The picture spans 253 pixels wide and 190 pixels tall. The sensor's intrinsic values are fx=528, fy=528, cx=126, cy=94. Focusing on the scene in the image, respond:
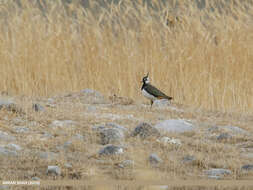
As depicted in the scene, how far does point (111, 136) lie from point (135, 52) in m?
3.36

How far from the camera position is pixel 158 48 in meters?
7.46

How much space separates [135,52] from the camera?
746cm

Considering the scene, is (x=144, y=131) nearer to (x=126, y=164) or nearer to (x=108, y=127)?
(x=108, y=127)

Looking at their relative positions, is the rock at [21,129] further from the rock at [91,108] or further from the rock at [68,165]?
the rock at [91,108]

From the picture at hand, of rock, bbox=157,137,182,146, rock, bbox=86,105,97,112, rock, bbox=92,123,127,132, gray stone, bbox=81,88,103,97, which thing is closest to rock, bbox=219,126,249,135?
rock, bbox=157,137,182,146

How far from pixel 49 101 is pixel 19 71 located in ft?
4.15

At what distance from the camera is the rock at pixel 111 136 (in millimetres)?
Answer: 4203

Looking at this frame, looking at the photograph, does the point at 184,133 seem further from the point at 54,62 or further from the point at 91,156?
the point at 54,62

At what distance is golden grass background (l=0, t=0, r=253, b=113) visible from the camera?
7.30m

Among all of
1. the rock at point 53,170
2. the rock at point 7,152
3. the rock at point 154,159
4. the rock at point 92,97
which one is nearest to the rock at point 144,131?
the rock at point 154,159

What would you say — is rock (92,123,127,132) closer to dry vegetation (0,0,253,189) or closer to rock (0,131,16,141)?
rock (0,131,16,141)

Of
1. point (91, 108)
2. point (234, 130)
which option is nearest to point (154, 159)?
point (234, 130)

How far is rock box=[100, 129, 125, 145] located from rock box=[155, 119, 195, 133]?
0.57 meters

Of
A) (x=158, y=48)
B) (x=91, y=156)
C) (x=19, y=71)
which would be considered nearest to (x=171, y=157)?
(x=91, y=156)
